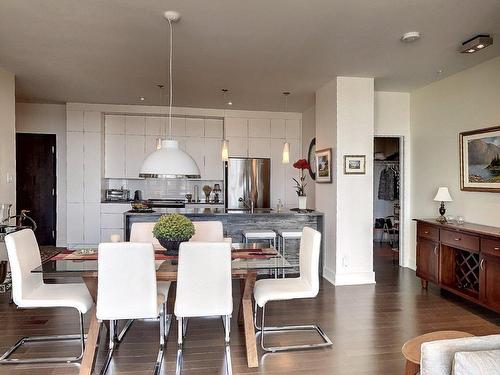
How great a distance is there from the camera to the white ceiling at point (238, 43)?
9.50 ft

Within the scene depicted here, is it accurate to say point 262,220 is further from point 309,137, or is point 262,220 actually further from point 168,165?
point 168,165

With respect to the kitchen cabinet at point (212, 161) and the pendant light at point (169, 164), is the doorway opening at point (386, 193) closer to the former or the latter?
the kitchen cabinet at point (212, 161)

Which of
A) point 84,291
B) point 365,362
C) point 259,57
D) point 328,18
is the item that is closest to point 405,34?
point 328,18

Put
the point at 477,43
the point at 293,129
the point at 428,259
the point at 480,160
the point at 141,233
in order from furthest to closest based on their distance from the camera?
the point at 293,129
the point at 428,259
the point at 480,160
the point at 141,233
the point at 477,43

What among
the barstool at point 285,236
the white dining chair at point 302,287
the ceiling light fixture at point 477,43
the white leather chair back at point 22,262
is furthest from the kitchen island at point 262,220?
the ceiling light fixture at point 477,43

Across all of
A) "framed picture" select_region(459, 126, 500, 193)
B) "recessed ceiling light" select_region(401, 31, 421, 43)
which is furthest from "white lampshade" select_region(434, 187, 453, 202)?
"recessed ceiling light" select_region(401, 31, 421, 43)

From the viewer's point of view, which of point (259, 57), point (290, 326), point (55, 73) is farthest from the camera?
point (55, 73)

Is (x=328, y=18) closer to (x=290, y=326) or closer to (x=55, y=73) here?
(x=290, y=326)

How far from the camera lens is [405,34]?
3.36m

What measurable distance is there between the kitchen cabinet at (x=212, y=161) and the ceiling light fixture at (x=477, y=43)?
4.68 meters

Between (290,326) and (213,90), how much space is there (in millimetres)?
3588

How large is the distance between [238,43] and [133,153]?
13.5 ft

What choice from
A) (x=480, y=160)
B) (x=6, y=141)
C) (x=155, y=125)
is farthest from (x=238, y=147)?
(x=480, y=160)

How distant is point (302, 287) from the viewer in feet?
9.96
